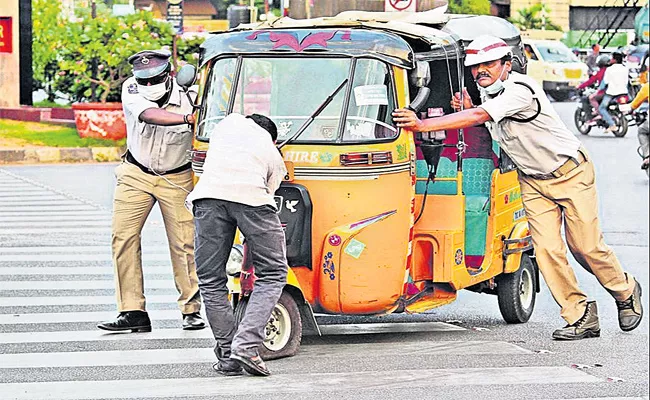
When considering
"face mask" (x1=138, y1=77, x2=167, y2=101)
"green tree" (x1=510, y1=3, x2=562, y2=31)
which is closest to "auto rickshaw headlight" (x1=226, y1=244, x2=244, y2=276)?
"face mask" (x1=138, y1=77, x2=167, y2=101)

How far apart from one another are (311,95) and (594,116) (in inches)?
771

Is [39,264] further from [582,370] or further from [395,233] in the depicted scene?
[582,370]

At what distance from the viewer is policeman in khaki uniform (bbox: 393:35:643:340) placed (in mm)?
8055

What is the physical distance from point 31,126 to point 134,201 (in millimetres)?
17161

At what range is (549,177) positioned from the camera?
27.2 feet

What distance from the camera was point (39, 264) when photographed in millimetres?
11414

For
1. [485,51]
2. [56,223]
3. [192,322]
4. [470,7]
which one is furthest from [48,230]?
[470,7]

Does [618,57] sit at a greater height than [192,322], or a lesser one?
greater

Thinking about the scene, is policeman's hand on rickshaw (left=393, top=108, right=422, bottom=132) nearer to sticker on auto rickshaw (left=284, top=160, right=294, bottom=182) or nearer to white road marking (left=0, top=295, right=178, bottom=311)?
sticker on auto rickshaw (left=284, top=160, right=294, bottom=182)

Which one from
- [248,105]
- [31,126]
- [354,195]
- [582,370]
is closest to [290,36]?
[248,105]

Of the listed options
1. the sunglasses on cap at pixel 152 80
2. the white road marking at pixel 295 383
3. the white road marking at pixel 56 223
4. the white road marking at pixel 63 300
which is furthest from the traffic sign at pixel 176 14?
the white road marking at pixel 295 383

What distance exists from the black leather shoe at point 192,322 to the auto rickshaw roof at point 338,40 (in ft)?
5.53

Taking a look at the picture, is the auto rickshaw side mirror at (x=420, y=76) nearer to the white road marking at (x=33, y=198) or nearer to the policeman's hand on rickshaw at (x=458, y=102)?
the policeman's hand on rickshaw at (x=458, y=102)

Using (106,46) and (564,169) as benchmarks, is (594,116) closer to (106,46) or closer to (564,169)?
(106,46)
